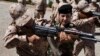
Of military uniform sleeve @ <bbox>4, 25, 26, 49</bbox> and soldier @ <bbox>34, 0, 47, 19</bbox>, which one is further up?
soldier @ <bbox>34, 0, 47, 19</bbox>

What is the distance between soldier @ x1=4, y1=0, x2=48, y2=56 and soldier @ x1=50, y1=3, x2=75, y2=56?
39cm

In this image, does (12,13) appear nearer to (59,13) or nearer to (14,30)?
(14,30)

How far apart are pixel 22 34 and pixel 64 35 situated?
61 centimetres

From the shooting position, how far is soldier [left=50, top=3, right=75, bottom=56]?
5273 mm

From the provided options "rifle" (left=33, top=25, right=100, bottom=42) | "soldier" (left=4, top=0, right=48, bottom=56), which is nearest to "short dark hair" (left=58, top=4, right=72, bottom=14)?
"rifle" (left=33, top=25, right=100, bottom=42)

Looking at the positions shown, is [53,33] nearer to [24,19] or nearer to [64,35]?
[64,35]

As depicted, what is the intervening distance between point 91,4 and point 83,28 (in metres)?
0.66

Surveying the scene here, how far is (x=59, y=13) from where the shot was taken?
5398 millimetres

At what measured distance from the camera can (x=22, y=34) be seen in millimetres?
5539

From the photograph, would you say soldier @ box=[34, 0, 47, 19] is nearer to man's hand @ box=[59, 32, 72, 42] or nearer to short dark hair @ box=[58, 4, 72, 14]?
short dark hair @ box=[58, 4, 72, 14]

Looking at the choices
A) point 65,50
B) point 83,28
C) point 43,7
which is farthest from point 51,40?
point 83,28

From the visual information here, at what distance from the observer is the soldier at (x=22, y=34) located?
5453 millimetres

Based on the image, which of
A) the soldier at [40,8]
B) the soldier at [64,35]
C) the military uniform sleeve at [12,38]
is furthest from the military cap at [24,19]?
the soldier at [40,8]

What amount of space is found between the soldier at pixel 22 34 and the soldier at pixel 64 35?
1.27 ft
